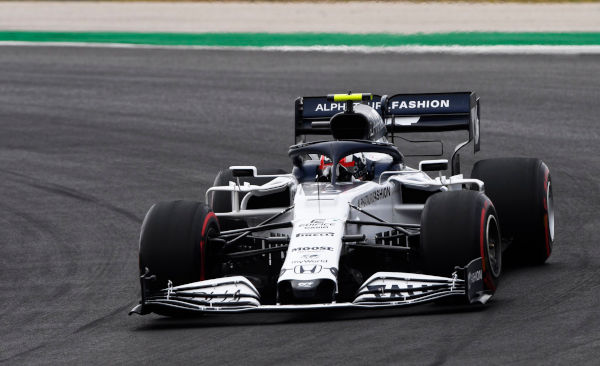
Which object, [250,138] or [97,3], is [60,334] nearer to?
[250,138]

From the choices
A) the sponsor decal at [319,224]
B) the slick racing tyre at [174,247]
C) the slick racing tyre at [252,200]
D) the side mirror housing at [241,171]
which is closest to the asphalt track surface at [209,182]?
the slick racing tyre at [174,247]

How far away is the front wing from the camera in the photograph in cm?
999

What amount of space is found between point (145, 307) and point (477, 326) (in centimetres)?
259

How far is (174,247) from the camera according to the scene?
10664 mm

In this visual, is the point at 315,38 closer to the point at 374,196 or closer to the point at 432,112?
the point at 432,112

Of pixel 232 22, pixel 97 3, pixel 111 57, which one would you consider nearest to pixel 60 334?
pixel 111 57

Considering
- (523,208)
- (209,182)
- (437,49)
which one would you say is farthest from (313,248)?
(437,49)

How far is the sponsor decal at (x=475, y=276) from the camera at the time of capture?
10.2 m

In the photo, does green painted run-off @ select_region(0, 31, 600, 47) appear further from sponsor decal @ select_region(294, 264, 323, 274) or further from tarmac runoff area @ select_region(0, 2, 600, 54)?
sponsor decal @ select_region(294, 264, 323, 274)

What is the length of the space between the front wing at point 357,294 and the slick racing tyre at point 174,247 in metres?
0.16

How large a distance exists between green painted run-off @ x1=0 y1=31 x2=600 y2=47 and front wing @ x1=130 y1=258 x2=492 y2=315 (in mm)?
17862

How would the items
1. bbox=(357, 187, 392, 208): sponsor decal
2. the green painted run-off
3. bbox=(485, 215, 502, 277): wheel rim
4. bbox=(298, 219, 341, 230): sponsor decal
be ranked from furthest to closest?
the green painted run-off → bbox=(357, 187, 392, 208): sponsor decal → bbox=(485, 215, 502, 277): wheel rim → bbox=(298, 219, 341, 230): sponsor decal

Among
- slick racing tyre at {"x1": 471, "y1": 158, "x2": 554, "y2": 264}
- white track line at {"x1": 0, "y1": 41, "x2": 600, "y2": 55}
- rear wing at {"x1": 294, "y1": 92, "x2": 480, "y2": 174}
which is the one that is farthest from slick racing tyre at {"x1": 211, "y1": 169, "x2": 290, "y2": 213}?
white track line at {"x1": 0, "y1": 41, "x2": 600, "y2": 55}

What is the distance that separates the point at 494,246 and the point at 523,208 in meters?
1.28
